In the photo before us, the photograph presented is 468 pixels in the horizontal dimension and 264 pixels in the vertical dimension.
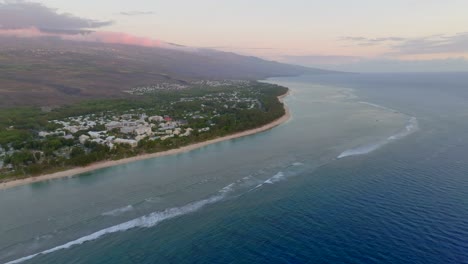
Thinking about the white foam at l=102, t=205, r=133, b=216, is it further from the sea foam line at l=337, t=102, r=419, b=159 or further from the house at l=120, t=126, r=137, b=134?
the house at l=120, t=126, r=137, b=134

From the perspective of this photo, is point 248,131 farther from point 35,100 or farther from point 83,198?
point 35,100

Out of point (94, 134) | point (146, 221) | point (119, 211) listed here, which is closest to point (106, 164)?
point (94, 134)

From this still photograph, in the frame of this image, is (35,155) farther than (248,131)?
No

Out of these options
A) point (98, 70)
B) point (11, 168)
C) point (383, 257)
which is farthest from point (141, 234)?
point (98, 70)

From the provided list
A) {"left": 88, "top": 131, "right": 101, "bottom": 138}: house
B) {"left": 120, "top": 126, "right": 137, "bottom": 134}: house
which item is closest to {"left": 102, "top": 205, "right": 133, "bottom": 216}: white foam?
{"left": 88, "top": 131, "right": 101, "bottom": 138}: house

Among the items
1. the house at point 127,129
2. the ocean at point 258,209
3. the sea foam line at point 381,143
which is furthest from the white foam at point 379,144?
the house at point 127,129
